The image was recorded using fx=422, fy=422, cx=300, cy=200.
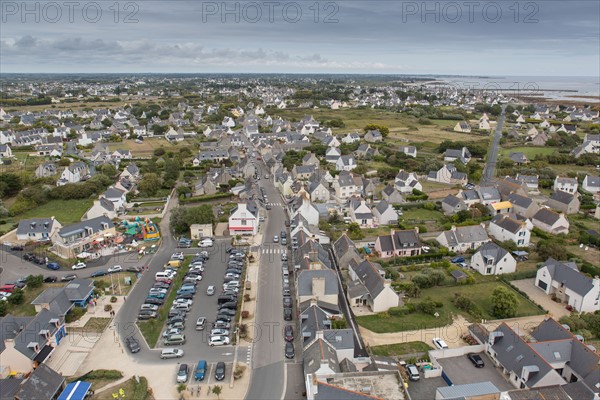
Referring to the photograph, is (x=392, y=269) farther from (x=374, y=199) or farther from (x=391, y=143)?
(x=391, y=143)

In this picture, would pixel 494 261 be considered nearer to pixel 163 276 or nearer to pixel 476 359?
pixel 476 359

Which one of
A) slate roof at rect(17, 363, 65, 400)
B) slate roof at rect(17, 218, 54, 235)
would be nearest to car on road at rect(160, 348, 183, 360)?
slate roof at rect(17, 363, 65, 400)

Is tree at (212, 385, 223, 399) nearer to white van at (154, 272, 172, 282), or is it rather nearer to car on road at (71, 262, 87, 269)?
white van at (154, 272, 172, 282)

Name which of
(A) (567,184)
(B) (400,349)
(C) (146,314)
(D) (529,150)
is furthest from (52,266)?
(D) (529,150)

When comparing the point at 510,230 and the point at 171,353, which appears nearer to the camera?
the point at 171,353

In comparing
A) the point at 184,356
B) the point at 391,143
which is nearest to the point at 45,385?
the point at 184,356

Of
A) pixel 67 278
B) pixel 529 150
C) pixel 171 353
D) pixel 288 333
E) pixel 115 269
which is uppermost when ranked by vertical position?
pixel 529 150

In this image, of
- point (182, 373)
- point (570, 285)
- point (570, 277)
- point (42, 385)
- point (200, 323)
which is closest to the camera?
point (42, 385)
